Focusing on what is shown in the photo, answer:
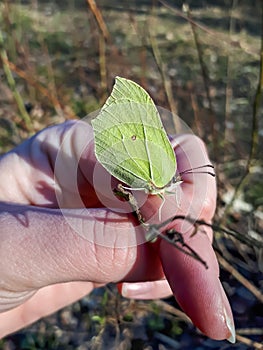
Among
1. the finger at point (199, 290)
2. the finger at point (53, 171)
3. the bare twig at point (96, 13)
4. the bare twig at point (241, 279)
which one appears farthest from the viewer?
the bare twig at point (241, 279)

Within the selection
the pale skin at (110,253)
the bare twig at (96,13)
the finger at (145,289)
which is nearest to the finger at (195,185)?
the pale skin at (110,253)

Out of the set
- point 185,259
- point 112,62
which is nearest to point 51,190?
point 185,259

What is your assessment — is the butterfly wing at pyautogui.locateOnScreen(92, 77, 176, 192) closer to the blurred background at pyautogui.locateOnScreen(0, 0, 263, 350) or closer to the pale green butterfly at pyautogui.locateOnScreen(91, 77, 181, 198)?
the pale green butterfly at pyautogui.locateOnScreen(91, 77, 181, 198)

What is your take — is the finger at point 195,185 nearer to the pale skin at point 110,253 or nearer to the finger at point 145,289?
the pale skin at point 110,253

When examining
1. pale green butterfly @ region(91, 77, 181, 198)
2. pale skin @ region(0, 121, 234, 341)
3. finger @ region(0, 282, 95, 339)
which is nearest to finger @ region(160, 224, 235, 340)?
pale skin @ region(0, 121, 234, 341)

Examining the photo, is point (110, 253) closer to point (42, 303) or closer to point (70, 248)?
point (70, 248)

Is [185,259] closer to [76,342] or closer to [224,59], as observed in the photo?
[76,342]
